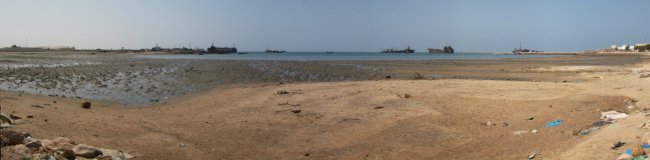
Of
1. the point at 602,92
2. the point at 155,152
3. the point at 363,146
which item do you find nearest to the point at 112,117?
the point at 155,152

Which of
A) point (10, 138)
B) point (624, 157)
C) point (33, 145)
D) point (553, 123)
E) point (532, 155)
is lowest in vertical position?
point (532, 155)

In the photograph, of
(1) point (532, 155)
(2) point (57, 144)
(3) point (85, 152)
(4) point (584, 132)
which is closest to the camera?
(3) point (85, 152)

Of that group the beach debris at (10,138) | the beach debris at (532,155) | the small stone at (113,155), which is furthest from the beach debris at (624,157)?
the beach debris at (10,138)

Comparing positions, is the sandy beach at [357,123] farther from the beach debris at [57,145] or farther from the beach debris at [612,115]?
the beach debris at [57,145]

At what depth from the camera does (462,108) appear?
43.5 feet

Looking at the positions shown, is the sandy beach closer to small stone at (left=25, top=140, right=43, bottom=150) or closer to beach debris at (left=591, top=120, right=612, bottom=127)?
beach debris at (left=591, top=120, right=612, bottom=127)

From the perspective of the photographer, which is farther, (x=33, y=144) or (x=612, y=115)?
(x=612, y=115)

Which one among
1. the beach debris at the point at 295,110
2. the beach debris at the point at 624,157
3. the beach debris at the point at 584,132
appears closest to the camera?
the beach debris at the point at 624,157

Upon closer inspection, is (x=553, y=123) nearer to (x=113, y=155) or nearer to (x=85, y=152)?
(x=113, y=155)

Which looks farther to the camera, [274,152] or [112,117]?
[112,117]

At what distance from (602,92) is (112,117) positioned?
1440cm

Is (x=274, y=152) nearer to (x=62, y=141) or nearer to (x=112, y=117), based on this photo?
(x=62, y=141)

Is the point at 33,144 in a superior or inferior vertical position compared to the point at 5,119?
inferior

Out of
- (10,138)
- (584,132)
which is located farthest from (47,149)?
(584,132)
